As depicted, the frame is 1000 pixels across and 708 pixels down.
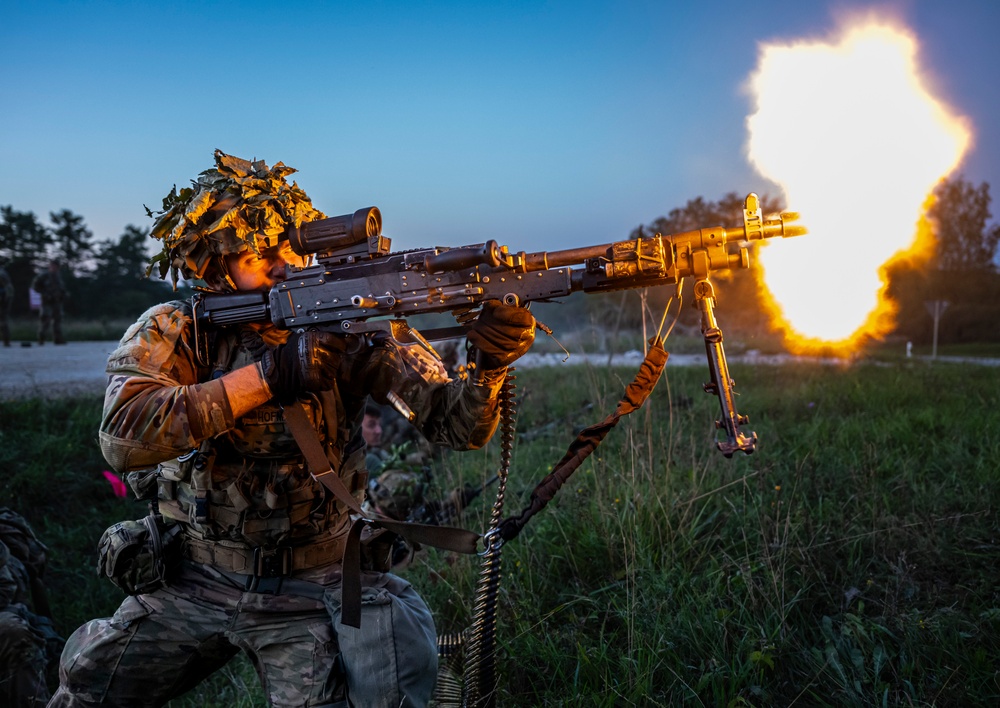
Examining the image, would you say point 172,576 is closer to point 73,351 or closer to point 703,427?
point 703,427

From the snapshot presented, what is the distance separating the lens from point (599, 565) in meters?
4.05

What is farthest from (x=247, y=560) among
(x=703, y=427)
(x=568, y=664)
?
(x=703, y=427)

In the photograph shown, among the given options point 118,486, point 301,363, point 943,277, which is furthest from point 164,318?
point 943,277

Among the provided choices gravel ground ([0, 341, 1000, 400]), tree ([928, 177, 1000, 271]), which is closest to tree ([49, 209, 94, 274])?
gravel ground ([0, 341, 1000, 400])

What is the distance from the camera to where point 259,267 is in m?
3.06

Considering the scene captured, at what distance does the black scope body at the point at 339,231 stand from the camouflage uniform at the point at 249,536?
44 cm

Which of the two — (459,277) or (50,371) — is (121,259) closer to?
(50,371)

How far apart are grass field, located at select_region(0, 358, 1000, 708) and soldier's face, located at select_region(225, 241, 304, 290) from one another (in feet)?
6.12

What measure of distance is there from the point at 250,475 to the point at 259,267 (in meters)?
0.88

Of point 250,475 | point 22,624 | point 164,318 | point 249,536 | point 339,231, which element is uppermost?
point 339,231

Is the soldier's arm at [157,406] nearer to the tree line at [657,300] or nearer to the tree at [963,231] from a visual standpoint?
the tree line at [657,300]

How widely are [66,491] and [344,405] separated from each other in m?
4.73

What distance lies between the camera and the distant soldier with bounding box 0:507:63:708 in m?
3.63

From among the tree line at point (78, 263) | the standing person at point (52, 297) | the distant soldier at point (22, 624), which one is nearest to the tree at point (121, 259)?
the tree line at point (78, 263)
